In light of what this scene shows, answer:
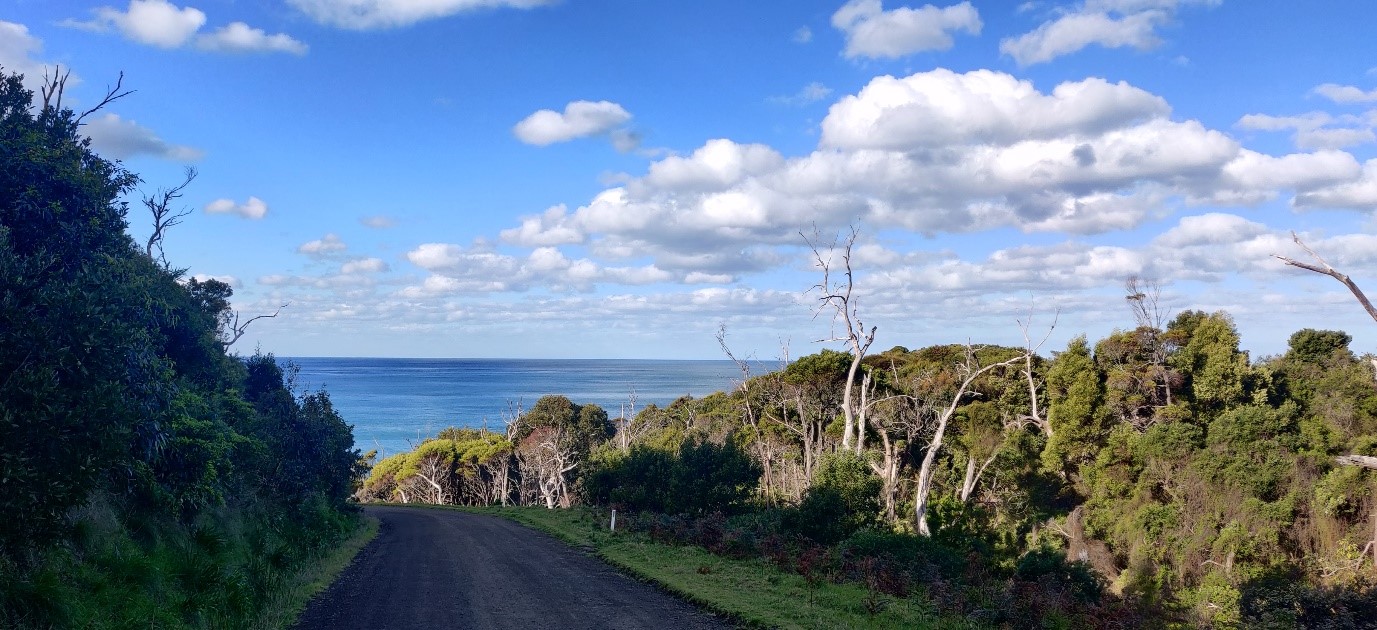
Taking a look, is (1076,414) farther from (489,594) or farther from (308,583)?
(308,583)

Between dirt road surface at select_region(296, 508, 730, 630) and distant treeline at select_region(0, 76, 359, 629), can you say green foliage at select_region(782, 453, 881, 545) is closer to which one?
dirt road surface at select_region(296, 508, 730, 630)

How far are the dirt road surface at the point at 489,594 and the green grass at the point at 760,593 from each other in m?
0.48

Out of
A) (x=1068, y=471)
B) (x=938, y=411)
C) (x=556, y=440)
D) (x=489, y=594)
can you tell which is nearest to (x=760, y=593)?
(x=489, y=594)

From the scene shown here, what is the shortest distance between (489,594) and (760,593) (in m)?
5.02

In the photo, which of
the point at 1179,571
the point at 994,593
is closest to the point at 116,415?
the point at 994,593

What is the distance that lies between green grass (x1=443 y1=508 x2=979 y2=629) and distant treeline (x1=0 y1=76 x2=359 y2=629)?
696 centimetres

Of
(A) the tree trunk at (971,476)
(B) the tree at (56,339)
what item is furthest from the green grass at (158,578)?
(A) the tree trunk at (971,476)

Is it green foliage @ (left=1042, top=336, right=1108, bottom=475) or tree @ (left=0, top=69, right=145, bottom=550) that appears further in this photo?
green foliage @ (left=1042, top=336, right=1108, bottom=475)

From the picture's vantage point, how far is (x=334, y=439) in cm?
3291

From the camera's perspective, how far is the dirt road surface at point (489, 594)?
12693 mm

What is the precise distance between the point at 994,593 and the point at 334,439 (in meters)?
27.5

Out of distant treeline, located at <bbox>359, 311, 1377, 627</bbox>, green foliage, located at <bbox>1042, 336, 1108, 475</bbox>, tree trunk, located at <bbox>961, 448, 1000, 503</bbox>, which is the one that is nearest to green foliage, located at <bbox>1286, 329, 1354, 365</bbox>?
distant treeline, located at <bbox>359, 311, 1377, 627</bbox>

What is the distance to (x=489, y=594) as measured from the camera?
49.6ft

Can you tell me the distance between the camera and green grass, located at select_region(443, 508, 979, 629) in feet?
40.5
